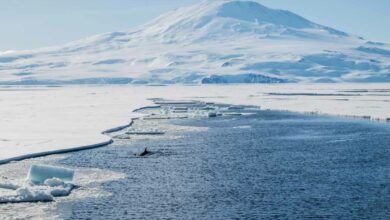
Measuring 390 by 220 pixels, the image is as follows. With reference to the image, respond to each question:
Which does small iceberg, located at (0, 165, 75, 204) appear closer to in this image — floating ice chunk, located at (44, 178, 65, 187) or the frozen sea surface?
floating ice chunk, located at (44, 178, 65, 187)

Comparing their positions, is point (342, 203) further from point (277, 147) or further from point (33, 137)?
point (33, 137)

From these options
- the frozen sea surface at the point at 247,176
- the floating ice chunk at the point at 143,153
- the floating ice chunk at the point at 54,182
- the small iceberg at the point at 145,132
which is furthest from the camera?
the small iceberg at the point at 145,132

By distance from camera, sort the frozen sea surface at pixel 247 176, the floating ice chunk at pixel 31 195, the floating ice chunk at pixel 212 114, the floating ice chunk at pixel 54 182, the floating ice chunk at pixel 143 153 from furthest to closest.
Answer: the floating ice chunk at pixel 212 114, the floating ice chunk at pixel 143 153, the floating ice chunk at pixel 54 182, the floating ice chunk at pixel 31 195, the frozen sea surface at pixel 247 176

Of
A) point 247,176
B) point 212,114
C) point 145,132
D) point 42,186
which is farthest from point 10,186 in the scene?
point 212,114

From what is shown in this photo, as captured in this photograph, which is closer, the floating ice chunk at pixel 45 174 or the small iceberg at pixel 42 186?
the small iceberg at pixel 42 186

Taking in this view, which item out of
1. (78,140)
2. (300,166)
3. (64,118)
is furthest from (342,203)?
(64,118)

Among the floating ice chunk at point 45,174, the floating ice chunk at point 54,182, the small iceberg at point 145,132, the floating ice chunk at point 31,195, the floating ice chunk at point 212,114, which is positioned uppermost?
the floating ice chunk at point 212,114

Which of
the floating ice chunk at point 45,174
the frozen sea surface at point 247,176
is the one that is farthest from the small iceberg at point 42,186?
the frozen sea surface at point 247,176

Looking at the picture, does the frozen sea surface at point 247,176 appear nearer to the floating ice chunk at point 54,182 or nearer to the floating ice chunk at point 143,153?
the floating ice chunk at point 143,153
